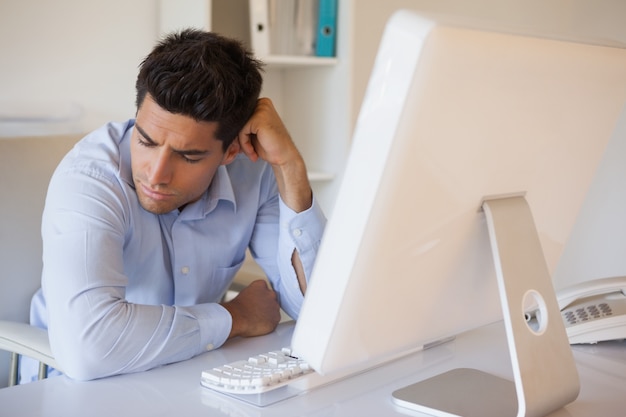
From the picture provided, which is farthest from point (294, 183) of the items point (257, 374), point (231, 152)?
point (257, 374)

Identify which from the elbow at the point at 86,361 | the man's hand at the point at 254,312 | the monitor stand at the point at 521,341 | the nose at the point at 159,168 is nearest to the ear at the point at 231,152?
the nose at the point at 159,168

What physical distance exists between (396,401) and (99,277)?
1.77 feet

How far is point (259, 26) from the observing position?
246 centimetres

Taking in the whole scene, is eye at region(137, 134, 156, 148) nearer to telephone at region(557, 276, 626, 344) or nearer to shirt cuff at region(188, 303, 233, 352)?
shirt cuff at region(188, 303, 233, 352)

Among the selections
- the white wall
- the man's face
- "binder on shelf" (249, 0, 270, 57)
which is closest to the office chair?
the man's face

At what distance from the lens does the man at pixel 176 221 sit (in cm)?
124

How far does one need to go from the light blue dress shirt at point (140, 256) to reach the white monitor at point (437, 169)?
45cm

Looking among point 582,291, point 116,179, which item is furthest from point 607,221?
point 116,179

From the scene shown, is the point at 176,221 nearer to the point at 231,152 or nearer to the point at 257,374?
the point at 231,152

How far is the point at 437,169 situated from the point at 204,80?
0.71m

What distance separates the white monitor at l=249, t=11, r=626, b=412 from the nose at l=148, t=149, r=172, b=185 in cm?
62

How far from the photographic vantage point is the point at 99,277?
127 cm

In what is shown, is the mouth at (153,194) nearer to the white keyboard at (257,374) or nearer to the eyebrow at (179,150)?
the eyebrow at (179,150)

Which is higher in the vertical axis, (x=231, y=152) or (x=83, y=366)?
(x=231, y=152)
